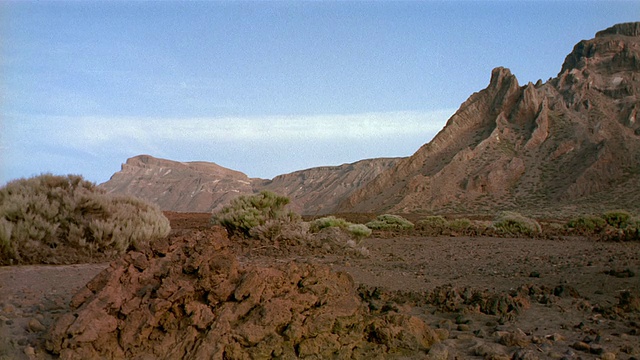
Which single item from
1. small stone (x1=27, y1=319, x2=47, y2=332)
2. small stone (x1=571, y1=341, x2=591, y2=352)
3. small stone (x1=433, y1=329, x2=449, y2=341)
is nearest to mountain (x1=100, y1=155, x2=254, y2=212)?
small stone (x1=27, y1=319, x2=47, y2=332)

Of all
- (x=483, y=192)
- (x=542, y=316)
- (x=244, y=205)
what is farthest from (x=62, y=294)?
(x=483, y=192)

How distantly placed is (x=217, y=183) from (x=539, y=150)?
250ft

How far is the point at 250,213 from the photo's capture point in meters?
12.6

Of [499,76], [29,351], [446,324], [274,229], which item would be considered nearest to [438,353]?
[446,324]

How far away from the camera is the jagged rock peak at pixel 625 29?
7162cm

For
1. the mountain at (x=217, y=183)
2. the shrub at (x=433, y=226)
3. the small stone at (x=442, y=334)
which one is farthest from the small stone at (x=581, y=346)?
the mountain at (x=217, y=183)

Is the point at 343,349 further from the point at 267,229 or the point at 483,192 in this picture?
the point at 483,192

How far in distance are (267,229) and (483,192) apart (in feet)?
136

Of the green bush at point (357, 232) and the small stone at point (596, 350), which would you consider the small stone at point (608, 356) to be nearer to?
the small stone at point (596, 350)

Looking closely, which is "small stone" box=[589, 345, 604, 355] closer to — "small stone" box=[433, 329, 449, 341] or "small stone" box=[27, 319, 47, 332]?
"small stone" box=[433, 329, 449, 341]

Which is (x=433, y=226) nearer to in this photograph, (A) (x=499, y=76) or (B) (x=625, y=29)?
(A) (x=499, y=76)

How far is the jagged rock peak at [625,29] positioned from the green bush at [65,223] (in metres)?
76.3

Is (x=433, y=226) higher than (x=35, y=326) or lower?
lower

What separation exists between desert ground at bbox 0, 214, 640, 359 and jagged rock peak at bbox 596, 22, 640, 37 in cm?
7214
